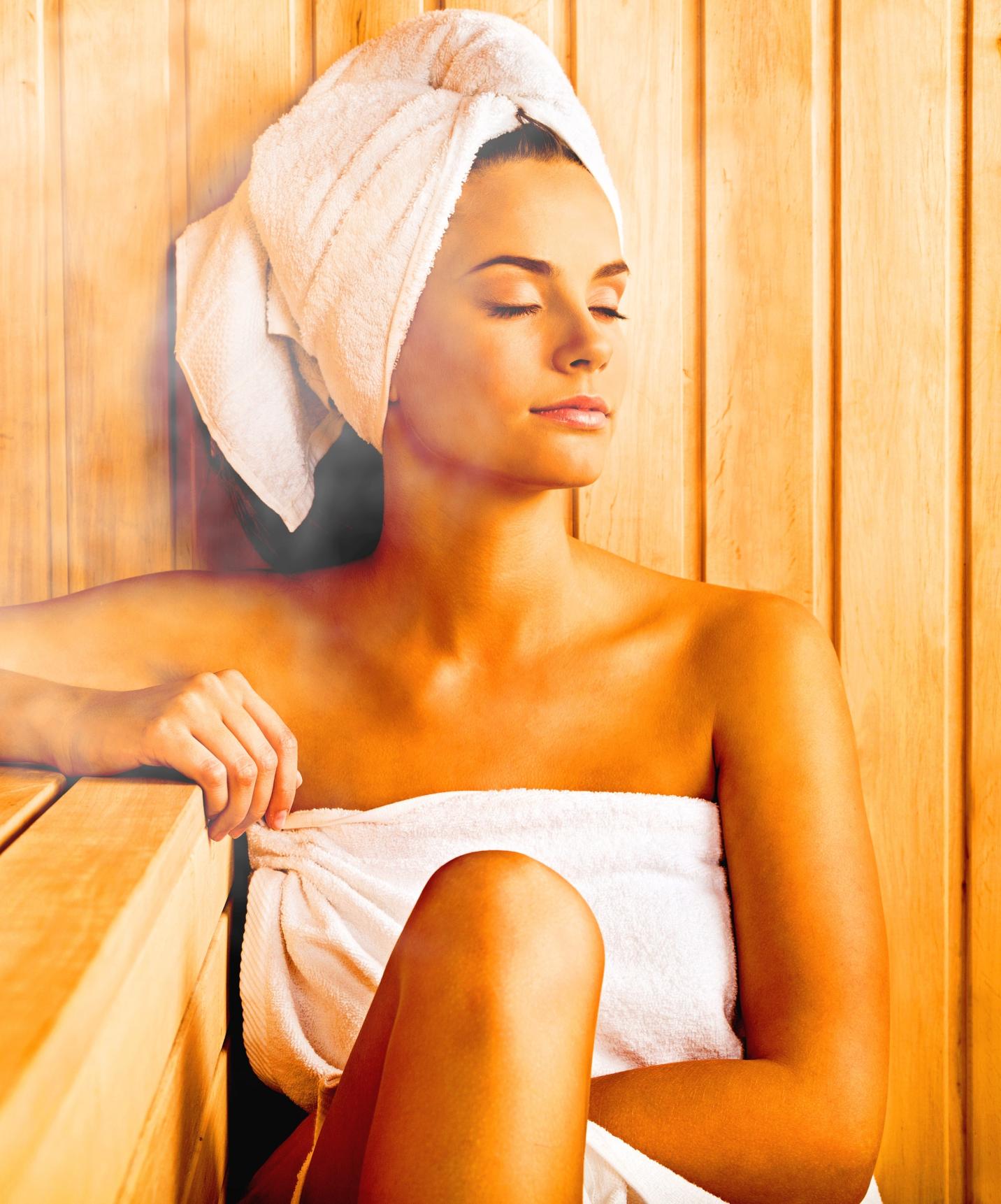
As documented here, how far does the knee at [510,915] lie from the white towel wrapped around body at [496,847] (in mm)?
335

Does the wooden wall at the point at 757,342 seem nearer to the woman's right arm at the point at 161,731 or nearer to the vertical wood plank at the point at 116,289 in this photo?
the vertical wood plank at the point at 116,289

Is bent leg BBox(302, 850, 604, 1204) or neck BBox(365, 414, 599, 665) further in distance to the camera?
neck BBox(365, 414, 599, 665)

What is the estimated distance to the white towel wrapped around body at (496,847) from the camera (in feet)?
3.48

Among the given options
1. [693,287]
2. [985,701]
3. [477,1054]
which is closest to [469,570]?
[693,287]

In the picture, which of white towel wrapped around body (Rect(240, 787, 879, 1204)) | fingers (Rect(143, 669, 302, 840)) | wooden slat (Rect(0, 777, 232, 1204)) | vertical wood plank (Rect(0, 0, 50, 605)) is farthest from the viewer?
vertical wood plank (Rect(0, 0, 50, 605))

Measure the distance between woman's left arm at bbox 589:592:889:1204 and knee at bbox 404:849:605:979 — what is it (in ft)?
0.87

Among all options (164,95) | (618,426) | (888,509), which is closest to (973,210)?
(888,509)

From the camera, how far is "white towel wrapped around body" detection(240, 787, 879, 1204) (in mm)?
1062

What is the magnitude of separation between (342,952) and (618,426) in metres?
0.81

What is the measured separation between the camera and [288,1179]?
3.03 feet

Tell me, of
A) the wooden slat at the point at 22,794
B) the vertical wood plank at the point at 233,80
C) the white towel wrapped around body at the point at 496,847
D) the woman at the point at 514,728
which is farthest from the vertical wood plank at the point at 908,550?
the wooden slat at the point at 22,794

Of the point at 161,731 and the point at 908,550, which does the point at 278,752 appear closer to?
the point at 161,731

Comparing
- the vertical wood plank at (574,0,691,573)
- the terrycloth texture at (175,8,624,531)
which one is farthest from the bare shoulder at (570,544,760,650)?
the terrycloth texture at (175,8,624,531)

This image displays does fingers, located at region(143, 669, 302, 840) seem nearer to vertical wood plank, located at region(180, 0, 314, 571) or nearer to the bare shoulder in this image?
the bare shoulder
